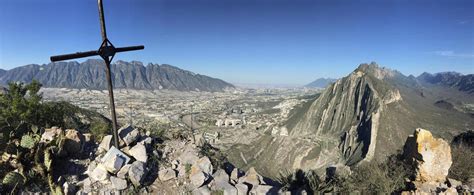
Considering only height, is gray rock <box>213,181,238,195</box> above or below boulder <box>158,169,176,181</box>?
below

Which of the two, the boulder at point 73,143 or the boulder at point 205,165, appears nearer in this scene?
the boulder at point 205,165

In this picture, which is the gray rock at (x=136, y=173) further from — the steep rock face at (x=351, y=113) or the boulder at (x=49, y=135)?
the steep rock face at (x=351, y=113)

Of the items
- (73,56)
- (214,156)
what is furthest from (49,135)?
(214,156)

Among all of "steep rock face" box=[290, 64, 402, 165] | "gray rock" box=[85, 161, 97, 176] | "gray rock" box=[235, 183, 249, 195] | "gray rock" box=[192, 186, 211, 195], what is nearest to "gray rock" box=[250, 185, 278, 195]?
"gray rock" box=[235, 183, 249, 195]

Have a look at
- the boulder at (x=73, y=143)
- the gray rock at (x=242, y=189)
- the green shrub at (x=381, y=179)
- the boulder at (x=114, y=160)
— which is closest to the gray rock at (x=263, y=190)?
the gray rock at (x=242, y=189)

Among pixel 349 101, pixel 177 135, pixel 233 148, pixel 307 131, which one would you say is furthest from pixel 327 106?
pixel 177 135

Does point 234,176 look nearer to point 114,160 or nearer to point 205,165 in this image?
point 205,165

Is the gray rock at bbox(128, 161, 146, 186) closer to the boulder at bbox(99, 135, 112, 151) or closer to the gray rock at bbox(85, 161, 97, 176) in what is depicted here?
the gray rock at bbox(85, 161, 97, 176)
